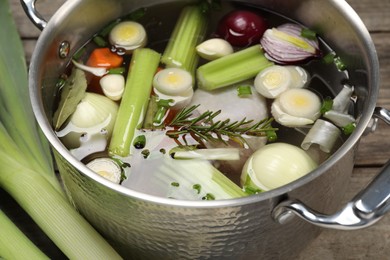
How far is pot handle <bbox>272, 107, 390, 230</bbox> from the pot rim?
0.04m

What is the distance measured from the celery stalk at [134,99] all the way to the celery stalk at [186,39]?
27 mm

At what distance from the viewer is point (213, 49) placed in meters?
1.25

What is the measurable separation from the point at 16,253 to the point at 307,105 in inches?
20.3

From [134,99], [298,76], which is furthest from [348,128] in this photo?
[134,99]

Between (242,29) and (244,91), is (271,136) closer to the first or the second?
(244,91)

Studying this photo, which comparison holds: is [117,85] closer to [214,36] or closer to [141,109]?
[141,109]

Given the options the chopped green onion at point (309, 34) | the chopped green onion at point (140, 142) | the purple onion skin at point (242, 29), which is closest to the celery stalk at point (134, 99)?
the chopped green onion at point (140, 142)

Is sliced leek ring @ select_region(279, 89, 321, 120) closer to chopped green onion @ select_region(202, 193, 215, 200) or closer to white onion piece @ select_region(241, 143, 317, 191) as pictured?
white onion piece @ select_region(241, 143, 317, 191)

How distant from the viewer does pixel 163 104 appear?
1.18m

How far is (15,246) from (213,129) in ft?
1.19

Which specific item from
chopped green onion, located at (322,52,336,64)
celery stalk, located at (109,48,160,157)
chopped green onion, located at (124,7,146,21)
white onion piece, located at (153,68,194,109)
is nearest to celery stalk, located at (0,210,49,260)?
celery stalk, located at (109,48,160,157)

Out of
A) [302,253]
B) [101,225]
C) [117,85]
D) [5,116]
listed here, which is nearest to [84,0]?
[117,85]

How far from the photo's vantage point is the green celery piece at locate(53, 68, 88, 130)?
3.85ft

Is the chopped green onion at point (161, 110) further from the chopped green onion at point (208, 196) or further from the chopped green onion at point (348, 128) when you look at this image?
the chopped green onion at point (348, 128)
